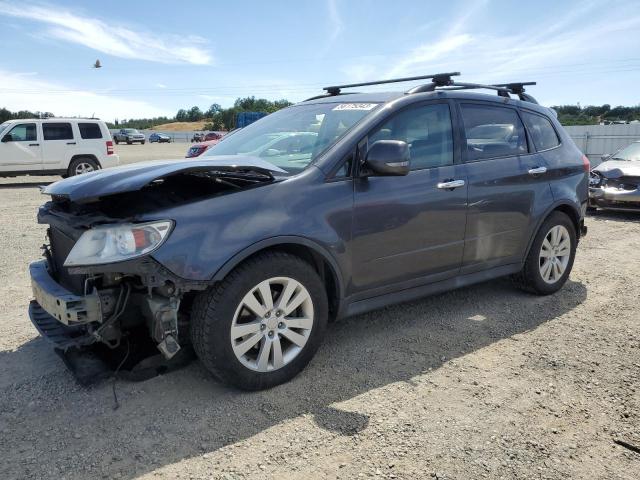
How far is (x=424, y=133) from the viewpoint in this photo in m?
3.94

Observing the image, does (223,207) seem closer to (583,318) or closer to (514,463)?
(514,463)

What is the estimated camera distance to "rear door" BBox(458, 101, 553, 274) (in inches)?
165

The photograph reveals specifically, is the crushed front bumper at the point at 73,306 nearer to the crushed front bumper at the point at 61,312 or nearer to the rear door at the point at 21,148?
the crushed front bumper at the point at 61,312

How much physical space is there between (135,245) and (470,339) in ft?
8.30

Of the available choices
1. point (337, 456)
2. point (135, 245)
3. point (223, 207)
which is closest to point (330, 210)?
point (223, 207)

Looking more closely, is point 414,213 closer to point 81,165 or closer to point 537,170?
point 537,170

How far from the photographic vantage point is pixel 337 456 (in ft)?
8.50

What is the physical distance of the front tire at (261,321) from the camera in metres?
2.92

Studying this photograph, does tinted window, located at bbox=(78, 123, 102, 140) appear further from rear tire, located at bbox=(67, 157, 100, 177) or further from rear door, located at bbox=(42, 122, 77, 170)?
rear tire, located at bbox=(67, 157, 100, 177)

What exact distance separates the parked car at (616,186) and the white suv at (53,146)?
13.3 meters

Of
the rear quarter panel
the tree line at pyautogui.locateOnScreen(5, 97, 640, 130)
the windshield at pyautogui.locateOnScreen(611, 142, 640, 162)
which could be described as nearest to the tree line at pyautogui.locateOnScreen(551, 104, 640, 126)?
the tree line at pyautogui.locateOnScreen(5, 97, 640, 130)

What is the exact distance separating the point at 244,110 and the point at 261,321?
10074cm

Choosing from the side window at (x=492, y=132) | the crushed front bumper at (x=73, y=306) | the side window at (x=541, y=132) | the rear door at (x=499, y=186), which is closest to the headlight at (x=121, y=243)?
the crushed front bumper at (x=73, y=306)

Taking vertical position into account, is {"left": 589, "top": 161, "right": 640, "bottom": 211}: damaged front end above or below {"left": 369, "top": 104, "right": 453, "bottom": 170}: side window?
below
